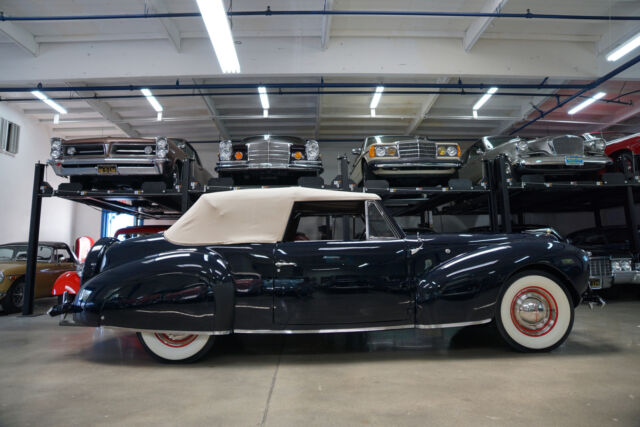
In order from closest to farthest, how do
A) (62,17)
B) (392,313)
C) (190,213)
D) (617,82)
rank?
(392,313) → (190,213) → (62,17) → (617,82)

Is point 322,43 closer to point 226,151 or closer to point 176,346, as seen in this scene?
point 226,151

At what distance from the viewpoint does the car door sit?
9.18 feet

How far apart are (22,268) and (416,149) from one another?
23.5 feet

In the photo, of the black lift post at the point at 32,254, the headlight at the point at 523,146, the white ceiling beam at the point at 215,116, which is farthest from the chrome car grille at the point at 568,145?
the black lift post at the point at 32,254

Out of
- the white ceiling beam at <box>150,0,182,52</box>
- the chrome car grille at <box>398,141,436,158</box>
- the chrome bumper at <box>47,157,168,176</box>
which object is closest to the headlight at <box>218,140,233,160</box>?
the chrome bumper at <box>47,157,168,176</box>

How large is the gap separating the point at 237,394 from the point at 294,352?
984 millimetres

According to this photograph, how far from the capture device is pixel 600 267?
18.8 feet

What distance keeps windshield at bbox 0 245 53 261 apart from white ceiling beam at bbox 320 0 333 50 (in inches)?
270

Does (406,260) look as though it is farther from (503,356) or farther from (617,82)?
(617,82)

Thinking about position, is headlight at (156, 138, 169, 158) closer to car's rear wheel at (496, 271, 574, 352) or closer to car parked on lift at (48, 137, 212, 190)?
car parked on lift at (48, 137, 212, 190)

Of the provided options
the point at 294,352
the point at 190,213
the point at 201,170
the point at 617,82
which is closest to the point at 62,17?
the point at 201,170

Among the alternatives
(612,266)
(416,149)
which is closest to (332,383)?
(416,149)

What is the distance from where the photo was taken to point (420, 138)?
6551 mm

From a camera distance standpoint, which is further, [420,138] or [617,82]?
[617,82]
